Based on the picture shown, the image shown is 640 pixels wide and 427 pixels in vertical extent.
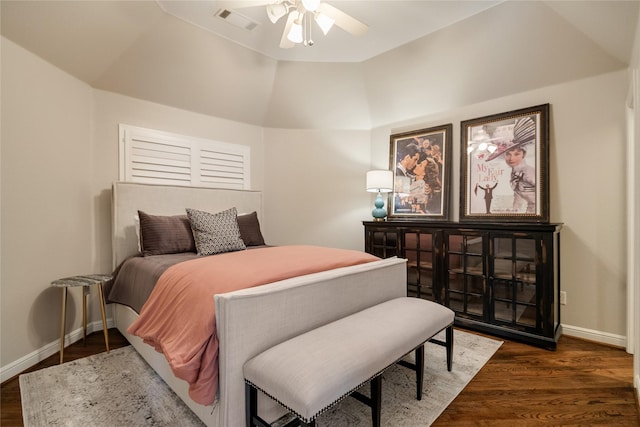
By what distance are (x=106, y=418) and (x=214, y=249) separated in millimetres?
1348

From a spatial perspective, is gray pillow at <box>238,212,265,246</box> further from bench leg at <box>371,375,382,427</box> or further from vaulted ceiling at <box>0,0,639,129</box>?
bench leg at <box>371,375,382,427</box>

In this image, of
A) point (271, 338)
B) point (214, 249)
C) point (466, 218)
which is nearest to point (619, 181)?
point (466, 218)

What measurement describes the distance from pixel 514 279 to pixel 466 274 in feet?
1.29

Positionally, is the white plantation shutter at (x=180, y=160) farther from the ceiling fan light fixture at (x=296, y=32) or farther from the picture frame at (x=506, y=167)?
the picture frame at (x=506, y=167)

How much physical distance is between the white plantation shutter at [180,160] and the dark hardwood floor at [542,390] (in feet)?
5.66

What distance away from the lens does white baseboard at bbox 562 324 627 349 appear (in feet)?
8.37

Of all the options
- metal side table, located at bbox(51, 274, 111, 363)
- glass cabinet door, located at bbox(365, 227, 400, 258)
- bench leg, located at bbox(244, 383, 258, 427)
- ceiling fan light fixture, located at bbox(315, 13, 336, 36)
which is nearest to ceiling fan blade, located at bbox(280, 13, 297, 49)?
ceiling fan light fixture, located at bbox(315, 13, 336, 36)

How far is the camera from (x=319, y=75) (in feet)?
12.5

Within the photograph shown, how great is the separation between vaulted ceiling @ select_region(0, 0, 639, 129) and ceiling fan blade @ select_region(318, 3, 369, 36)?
53 cm

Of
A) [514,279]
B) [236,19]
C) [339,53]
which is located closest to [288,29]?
[236,19]

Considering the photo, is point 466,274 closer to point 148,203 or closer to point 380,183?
point 380,183

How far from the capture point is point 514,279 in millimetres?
2707

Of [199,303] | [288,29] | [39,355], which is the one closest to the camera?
[199,303]

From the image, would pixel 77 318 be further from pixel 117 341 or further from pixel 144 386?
pixel 144 386
